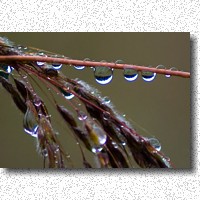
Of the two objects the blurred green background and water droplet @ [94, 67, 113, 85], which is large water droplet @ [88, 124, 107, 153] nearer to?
water droplet @ [94, 67, 113, 85]

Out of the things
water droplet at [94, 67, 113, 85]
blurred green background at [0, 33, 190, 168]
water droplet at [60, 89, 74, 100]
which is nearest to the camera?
water droplet at [60, 89, 74, 100]

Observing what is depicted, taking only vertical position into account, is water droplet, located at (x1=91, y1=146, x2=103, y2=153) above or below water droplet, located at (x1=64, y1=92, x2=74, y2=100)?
below

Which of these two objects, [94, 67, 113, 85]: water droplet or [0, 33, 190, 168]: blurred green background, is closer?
[94, 67, 113, 85]: water droplet

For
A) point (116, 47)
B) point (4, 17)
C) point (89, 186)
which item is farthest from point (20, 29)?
point (89, 186)

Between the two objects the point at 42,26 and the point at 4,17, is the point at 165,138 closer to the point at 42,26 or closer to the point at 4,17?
the point at 42,26

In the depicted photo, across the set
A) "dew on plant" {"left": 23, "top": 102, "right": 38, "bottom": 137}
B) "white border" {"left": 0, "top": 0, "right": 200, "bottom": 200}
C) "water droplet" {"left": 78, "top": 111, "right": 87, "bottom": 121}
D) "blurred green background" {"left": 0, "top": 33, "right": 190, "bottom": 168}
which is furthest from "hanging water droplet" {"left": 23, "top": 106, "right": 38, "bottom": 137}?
"white border" {"left": 0, "top": 0, "right": 200, "bottom": 200}

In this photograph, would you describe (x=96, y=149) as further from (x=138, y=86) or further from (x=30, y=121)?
(x=138, y=86)
